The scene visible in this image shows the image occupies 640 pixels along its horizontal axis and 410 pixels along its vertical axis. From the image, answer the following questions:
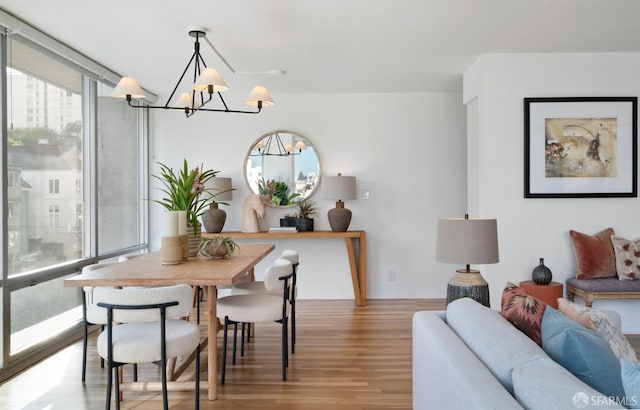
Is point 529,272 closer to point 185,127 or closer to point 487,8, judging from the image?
point 487,8

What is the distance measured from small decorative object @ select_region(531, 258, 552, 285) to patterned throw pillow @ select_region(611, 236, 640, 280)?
0.59 m

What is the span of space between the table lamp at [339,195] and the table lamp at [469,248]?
9.90 ft

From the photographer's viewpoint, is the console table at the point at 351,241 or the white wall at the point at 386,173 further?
the white wall at the point at 386,173

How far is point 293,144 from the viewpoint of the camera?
601 centimetres

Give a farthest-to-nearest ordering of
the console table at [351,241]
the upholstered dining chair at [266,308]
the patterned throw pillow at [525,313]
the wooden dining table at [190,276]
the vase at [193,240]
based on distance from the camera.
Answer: the console table at [351,241] < the vase at [193,240] < the upholstered dining chair at [266,308] < the wooden dining table at [190,276] < the patterned throw pillow at [525,313]

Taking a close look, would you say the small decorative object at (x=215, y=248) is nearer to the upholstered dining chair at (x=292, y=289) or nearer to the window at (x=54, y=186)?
the upholstered dining chair at (x=292, y=289)

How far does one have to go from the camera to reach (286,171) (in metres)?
5.99

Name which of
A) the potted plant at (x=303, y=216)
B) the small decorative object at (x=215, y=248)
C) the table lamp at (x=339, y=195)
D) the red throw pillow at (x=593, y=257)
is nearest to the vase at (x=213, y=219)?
the potted plant at (x=303, y=216)

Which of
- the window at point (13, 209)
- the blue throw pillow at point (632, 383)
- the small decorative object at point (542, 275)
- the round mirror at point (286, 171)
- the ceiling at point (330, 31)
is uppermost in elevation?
the ceiling at point (330, 31)

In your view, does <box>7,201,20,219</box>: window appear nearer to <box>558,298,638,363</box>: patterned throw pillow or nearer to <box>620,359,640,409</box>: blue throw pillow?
<box>558,298,638,363</box>: patterned throw pillow

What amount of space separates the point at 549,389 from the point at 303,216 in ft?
15.3

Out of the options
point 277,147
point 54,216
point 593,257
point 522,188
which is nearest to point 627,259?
point 593,257

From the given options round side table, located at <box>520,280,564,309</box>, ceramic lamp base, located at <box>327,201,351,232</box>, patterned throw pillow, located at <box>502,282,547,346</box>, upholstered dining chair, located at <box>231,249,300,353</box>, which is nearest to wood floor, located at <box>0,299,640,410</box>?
upholstered dining chair, located at <box>231,249,300,353</box>

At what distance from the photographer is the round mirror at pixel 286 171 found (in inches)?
236
